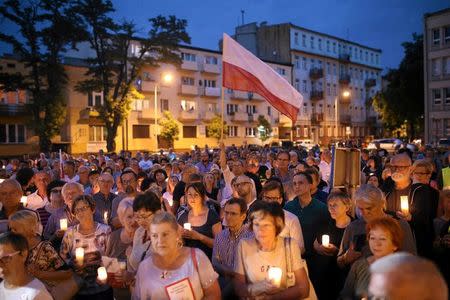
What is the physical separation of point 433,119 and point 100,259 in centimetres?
4858

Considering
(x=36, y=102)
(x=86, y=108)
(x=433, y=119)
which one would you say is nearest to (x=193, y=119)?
(x=86, y=108)

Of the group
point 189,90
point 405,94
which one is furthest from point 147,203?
point 405,94

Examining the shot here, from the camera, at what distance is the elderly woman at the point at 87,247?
4441 mm

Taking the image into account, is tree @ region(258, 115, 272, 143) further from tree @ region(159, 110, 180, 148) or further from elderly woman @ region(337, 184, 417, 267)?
elderly woman @ region(337, 184, 417, 267)

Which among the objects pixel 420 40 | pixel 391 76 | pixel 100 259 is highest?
pixel 420 40

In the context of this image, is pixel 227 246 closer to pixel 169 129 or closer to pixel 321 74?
pixel 169 129

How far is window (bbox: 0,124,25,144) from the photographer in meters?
38.1

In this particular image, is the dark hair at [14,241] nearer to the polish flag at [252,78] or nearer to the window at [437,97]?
the polish flag at [252,78]

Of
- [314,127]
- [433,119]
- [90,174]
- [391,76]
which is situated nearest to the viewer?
[90,174]

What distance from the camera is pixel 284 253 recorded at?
373 centimetres

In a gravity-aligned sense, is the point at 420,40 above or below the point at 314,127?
above

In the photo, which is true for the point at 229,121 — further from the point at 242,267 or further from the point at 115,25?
the point at 242,267

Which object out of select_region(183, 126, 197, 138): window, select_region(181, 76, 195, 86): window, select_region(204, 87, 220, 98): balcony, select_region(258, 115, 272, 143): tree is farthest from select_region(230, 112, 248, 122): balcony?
select_region(181, 76, 195, 86): window

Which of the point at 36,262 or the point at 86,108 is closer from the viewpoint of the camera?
the point at 36,262
